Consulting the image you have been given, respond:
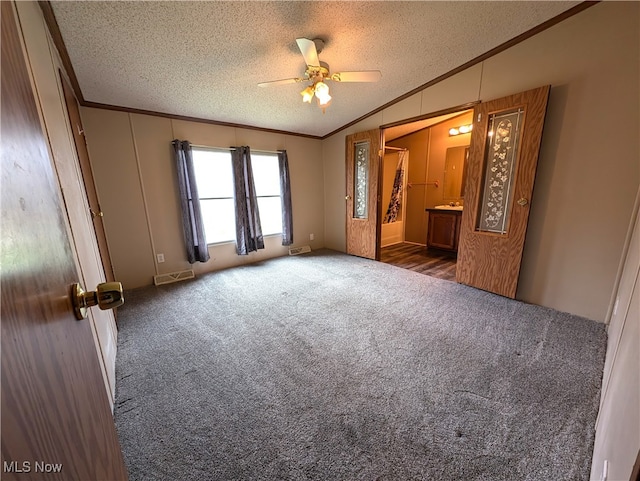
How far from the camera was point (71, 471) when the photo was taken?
42 centimetres

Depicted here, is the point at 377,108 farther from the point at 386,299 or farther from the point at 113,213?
the point at 113,213

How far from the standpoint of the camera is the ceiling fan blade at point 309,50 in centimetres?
176

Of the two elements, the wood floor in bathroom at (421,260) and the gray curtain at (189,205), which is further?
the wood floor in bathroom at (421,260)

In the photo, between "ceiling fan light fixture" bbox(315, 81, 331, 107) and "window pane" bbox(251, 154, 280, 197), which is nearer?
"ceiling fan light fixture" bbox(315, 81, 331, 107)

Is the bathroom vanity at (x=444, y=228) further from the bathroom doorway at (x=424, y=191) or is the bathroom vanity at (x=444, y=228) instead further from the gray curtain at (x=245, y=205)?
the gray curtain at (x=245, y=205)

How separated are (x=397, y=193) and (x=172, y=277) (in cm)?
417

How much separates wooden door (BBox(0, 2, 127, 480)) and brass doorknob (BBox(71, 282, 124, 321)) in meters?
0.03

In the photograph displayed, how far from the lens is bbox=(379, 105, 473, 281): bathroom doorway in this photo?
4.15 m

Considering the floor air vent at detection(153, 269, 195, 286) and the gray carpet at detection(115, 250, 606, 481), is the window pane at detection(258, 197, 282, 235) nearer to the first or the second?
the floor air vent at detection(153, 269, 195, 286)

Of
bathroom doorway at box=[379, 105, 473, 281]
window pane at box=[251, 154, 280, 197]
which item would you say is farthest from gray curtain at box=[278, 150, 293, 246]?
bathroom doorway at box=[379, 105, 473, 281]

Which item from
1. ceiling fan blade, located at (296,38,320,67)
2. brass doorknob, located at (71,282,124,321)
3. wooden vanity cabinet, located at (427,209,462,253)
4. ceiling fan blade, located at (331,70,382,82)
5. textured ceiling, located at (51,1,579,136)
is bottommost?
wooden vanity cabinet, located at (427,209,462,253)

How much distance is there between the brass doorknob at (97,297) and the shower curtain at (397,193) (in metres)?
4.67

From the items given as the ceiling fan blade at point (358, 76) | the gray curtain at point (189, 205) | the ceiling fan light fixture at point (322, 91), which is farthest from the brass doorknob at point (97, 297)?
the gray curtain at point (189, 205)

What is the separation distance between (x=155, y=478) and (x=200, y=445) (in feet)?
0.62
